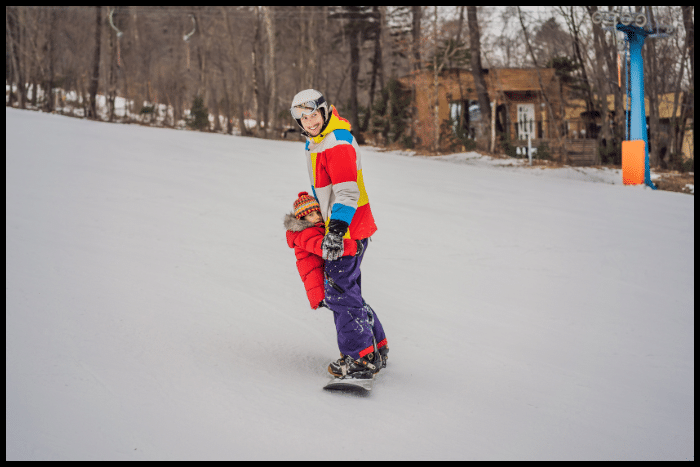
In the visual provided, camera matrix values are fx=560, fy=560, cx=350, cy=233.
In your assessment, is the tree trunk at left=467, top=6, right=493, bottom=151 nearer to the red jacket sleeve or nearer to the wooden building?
the wooden building

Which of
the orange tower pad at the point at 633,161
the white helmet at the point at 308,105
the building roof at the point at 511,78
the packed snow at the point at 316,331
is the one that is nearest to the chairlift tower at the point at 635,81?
Result: the orange tower pad at the point at 633,161

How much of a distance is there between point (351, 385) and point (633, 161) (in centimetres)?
1119

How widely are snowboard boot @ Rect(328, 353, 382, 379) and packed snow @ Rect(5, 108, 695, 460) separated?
12 centimetres

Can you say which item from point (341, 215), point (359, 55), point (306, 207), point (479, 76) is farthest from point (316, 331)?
point (359, 55)

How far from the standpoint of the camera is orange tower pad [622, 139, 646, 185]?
475 inches

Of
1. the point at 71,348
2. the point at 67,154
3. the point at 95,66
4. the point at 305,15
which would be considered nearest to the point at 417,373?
the point at 71,348

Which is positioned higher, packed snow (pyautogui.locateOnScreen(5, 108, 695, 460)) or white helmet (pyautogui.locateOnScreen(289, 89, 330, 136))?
white helmet (pyautogui.locateOnScreen(289, 89, 330, 136))

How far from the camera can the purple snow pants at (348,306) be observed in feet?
10.2

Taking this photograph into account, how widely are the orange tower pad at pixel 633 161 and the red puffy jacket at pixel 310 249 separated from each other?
10.9m

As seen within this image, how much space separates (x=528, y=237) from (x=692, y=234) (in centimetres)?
247

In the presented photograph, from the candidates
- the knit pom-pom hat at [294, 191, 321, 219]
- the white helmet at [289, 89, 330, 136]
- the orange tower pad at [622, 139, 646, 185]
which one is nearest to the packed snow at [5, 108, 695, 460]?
the knit pom-pom hat at [294, 191, 321, 219]

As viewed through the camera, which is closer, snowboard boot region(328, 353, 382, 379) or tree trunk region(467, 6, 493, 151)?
snowboard boot region(328, 353, 382, 379)

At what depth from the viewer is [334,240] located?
291cm

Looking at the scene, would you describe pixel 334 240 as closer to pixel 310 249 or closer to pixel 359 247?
pixel 310 249
